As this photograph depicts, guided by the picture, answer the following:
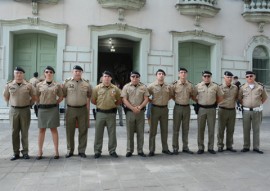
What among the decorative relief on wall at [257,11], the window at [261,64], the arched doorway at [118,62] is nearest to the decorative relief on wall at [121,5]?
the arched doorway at [118,62]

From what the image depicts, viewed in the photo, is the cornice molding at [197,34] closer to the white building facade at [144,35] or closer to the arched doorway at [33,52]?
the white building facade at [144,35]

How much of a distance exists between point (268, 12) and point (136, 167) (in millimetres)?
12374

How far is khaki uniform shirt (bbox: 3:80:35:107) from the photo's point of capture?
644 cm

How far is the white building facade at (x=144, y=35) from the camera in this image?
497 inches

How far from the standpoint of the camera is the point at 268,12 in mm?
14883

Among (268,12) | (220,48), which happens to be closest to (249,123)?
(220,48)

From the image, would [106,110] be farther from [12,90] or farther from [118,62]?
[118,62]

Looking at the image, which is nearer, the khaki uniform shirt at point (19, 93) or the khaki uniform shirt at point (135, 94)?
the khaki uniform shirt at point (19, 93)

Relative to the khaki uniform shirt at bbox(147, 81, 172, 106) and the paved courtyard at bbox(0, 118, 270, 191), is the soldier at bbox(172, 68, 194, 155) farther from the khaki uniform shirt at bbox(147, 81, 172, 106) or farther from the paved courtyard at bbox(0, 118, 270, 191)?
the paved courtyard at bbox(0, 118, 270, 191)

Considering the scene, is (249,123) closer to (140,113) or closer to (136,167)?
(140,113)

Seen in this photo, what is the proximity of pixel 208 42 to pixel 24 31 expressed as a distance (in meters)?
8.29

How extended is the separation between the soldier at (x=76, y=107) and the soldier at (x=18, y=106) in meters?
0.79

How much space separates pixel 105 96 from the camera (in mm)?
6781

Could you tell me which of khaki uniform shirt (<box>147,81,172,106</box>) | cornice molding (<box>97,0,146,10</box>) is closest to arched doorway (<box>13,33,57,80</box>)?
cornice molding (<box>97,0,146,10</box>)
